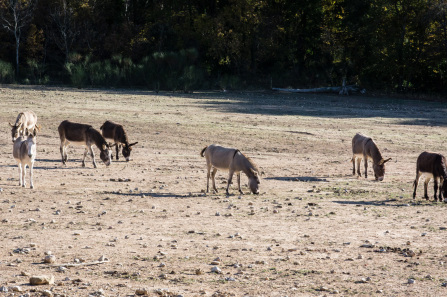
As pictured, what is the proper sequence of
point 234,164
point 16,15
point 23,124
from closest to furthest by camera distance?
1. point 234,164
2. point 23,124
3. point 16,15

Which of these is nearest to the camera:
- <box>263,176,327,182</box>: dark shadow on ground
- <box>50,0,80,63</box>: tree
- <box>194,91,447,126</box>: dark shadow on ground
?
<box>263,176,327,182</box>: dark shadow on ground

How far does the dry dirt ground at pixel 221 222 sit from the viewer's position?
8602 millimetres

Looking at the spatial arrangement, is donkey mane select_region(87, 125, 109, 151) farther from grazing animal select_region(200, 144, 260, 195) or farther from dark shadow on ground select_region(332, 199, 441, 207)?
dark shadow on ground select_region(332, 199, 441, 207)

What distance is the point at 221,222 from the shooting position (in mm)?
12562

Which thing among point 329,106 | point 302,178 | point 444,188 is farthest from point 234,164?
point 329,106

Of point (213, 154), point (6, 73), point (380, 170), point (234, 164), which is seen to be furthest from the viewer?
point (6, 73)

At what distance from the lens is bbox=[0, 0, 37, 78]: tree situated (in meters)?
54.3

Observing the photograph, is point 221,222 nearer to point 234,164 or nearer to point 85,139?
point 234,164

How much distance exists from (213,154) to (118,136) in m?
6.60

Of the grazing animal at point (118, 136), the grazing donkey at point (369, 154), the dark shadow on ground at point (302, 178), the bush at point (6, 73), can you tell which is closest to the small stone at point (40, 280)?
the dark shadow on ground at point (302, 178)

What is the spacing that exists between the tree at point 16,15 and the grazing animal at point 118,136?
113ft

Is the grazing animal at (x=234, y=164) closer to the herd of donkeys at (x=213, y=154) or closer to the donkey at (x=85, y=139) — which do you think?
the herd of donkeys at (x=213, y=154)

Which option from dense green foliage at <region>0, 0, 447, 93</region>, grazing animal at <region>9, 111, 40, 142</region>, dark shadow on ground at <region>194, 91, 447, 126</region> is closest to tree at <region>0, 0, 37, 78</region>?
A: dense green foliage at <region>0, 0, 447, 93</region>

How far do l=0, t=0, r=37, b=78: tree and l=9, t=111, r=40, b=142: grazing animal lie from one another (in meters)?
30.7
